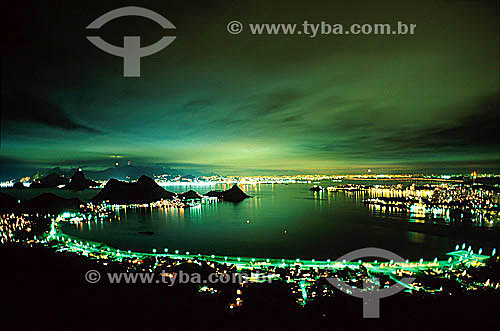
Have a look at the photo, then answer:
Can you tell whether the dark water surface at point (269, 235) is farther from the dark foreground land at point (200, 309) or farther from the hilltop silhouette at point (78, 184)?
the hilltop silhouette at point (78, 184)

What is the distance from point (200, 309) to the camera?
10.2m

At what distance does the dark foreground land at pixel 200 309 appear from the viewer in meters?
9.38

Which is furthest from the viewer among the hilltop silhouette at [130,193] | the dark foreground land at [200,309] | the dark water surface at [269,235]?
→ the hilltop silhouette at [130,193]

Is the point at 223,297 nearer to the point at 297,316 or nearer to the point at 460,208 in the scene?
the point at 297,316

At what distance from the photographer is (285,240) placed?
24.3 metres

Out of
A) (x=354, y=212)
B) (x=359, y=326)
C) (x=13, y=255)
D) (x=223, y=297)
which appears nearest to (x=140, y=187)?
(x=13, y=255)

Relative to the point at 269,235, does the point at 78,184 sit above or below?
above

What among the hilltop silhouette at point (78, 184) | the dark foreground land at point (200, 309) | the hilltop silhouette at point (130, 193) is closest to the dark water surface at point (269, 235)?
the dark foreground land at point (200, 309)

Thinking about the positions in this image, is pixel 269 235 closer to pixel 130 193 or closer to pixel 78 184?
pixel 130 193

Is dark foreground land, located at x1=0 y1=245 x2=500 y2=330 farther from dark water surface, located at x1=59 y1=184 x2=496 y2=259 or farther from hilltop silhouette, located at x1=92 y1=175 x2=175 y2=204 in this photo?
hilltop silhouette, located at x1=92 y1=175 x2=175 y2=204

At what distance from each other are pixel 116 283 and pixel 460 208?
47.6 m

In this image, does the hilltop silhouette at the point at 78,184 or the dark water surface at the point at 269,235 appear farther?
the hilltop silhouette at the point at 78,184

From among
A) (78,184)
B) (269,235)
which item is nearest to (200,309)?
(269,235)

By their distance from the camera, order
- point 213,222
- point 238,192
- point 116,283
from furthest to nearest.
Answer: point 238,192
point 213,222
point 116,283
